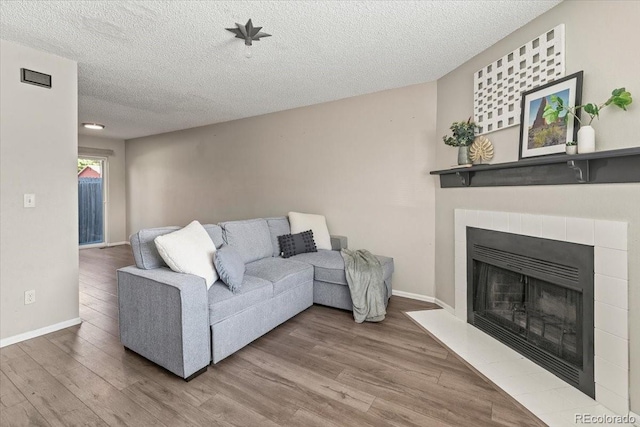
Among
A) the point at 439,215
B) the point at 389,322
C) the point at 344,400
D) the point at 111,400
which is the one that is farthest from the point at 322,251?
the point at 111,400

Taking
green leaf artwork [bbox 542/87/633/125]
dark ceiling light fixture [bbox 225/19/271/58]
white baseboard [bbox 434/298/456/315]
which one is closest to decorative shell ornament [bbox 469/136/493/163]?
green leaf artwork [bbox 542/87/633/125]

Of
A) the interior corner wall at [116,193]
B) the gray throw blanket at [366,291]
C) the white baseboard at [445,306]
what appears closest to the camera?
the gray throw blanket at [366,291]

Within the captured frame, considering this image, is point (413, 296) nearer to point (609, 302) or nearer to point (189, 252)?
point (609, 302)

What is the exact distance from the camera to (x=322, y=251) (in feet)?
11.9

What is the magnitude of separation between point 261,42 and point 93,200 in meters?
6.43

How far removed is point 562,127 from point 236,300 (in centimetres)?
255

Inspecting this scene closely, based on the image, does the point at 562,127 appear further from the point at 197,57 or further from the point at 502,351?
the point at 197,57

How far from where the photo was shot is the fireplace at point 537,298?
1851 millimetres

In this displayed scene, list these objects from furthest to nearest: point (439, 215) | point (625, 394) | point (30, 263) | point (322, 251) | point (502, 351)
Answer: point (322, 251) < point (439, 215) < point (30, 263) < point (502, 351) < point (625, 394)

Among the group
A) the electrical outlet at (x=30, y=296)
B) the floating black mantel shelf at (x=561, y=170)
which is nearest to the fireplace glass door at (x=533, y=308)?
the floating black mantel shelf at (x=561, y=170)

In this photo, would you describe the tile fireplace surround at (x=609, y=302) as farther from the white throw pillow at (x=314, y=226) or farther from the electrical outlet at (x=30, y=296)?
the electrical outlet at (x=30, y=296)

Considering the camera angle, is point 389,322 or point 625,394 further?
point 389,322

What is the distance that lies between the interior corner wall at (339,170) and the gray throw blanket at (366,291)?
2.61 ft

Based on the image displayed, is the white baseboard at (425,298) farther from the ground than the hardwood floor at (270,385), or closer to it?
farther from the ground
